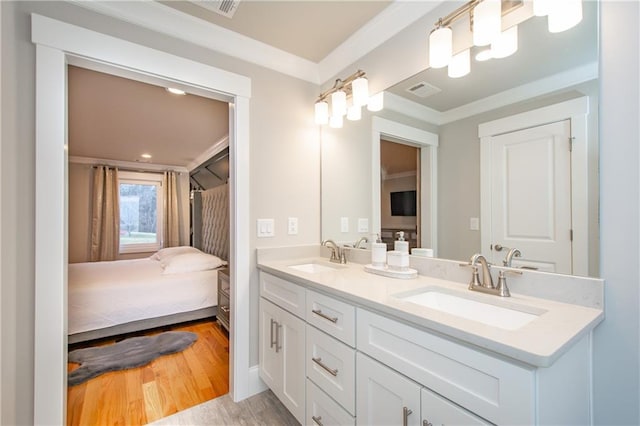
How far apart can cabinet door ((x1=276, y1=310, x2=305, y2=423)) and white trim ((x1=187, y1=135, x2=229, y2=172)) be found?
284 centimetres

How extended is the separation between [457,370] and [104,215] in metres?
6.12

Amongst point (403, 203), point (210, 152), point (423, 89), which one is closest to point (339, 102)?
point (423, 89)

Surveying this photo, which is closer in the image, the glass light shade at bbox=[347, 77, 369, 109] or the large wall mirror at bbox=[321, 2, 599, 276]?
the large wall mirror at bbox=[321, 2, 599, 276]

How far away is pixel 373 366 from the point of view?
1021 millimetres

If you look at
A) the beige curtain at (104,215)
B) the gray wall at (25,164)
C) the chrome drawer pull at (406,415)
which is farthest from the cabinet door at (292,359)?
the beige curtain at (104,215)

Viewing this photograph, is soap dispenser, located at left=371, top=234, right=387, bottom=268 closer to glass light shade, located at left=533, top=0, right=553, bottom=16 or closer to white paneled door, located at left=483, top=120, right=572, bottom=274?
white paneled door, located at left=483, top=120, right=572, bottom=274

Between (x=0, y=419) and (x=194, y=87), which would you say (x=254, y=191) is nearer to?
(x=194, y=87)

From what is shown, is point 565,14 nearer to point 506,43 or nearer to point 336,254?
point 506,43

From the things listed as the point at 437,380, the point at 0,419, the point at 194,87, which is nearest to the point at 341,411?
the point at 437,380

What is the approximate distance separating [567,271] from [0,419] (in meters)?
A: 2.24

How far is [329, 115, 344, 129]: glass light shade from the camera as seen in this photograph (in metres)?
2.01

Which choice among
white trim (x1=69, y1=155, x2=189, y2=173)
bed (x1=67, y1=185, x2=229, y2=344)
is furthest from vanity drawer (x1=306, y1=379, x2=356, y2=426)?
white trim (x1=69, y1=155, x2=189, y2=173)

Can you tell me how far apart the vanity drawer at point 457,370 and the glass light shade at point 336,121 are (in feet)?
4.73

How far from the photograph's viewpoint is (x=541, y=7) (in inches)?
40.7
